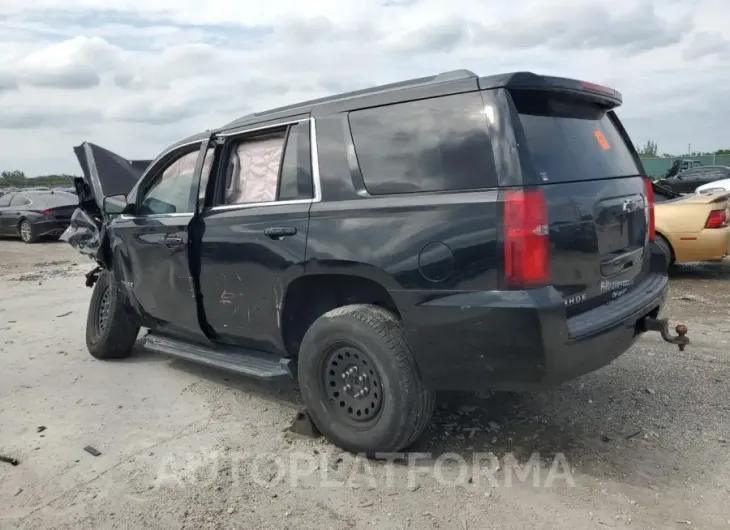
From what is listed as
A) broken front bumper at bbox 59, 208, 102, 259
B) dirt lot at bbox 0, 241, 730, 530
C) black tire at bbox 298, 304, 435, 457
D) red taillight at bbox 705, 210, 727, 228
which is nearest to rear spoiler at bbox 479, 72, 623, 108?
black tire at bbox 298, 304, 435, 457

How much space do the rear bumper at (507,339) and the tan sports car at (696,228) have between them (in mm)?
5546

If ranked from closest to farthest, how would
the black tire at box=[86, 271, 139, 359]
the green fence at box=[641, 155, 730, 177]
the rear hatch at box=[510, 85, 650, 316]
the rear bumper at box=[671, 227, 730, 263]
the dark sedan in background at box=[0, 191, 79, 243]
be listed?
the rear hatch at box=[510, 85, 650, 316]
the black tire at box=[86, 271, 139, 359]
the rear bumper at box=[671, 227, 730, 263]
the dark sedan in background at box=[0, 191, 79, 243]
the green fence at box=[641, 155, 730, 177]

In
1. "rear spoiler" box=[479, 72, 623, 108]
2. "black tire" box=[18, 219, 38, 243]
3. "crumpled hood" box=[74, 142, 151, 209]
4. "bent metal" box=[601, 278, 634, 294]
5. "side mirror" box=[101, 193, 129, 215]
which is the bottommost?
"black tire" box=[18, 219, 38, 243]

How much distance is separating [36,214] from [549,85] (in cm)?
1690

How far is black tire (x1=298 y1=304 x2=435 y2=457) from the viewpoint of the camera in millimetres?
3328

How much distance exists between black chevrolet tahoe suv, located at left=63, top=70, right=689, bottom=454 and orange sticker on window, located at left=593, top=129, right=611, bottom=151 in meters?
0.01

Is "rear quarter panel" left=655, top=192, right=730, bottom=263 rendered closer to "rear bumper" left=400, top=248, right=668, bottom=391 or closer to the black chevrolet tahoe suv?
the black chevrolet tahoe suv

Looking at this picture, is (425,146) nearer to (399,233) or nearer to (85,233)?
(399,233)

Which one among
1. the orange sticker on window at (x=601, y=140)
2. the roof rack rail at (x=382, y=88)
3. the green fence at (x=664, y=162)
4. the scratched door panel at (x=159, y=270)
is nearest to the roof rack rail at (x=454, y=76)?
the roof rack rail at (x=382, y=88)

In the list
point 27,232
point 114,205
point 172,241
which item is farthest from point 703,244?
point 27,232

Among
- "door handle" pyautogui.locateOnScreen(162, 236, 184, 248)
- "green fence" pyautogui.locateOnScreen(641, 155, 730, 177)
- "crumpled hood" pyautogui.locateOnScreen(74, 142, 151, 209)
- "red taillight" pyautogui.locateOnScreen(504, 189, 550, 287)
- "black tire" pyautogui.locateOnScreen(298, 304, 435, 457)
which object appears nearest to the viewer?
"red taillight" pyautogui.locateOnScreen(504, 189, 550, 287)

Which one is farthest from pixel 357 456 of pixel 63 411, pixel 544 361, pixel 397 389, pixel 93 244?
pixel 93 244

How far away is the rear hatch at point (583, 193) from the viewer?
10.1 feet

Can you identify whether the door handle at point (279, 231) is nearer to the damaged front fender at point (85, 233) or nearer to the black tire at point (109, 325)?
the black tire at point (109, 325)
